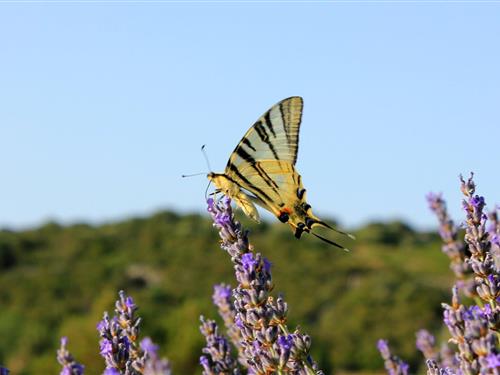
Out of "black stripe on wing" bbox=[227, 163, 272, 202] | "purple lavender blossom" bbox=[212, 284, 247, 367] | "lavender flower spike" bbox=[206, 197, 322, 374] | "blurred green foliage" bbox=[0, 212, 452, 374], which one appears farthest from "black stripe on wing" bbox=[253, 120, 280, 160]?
"blurred green foliage" bbox=[0, 212, 452, 374]

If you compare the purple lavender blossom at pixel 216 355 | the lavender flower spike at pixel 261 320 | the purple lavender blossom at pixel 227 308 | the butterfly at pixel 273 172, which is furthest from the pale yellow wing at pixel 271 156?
the lavender flower spike at pixel 261 320

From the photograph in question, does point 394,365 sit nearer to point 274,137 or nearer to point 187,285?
point 274,137

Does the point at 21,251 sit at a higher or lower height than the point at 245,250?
higher

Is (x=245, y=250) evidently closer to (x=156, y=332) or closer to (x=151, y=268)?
(x=156, y=332)

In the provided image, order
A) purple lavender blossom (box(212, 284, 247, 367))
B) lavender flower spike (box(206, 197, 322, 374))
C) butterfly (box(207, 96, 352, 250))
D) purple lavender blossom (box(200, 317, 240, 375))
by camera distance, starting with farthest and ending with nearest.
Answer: butterfly (box(207, 96, 352, 250)) < purple lavender blossom (box(212, 284, 247, 367)) < purple lavender blossom (box(200, 317, 240, 375)) < lavender flower spike (box(206, 197, 322, 374))

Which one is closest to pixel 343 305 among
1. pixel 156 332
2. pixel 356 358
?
pixel 356 358

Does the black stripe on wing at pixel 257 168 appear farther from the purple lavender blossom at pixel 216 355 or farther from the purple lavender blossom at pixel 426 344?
the purple lavender blossom at pixel 426 344

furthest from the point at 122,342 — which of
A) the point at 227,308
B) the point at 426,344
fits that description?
the point at 426,344

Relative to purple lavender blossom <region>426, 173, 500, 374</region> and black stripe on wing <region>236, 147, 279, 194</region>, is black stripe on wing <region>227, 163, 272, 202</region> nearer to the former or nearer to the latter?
black stripe on wing <region>236, 147, 279, 194</region>
